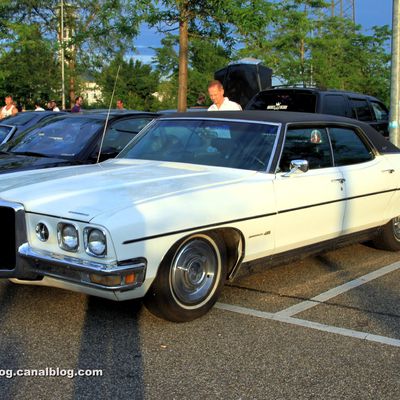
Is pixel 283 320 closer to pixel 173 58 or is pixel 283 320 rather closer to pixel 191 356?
pixel 191 356

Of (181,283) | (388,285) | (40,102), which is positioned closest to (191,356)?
(181,283)

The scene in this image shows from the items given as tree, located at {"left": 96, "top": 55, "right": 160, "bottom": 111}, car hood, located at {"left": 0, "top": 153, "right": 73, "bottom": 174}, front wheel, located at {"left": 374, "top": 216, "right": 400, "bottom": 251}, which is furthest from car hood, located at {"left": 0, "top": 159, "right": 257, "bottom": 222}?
tree, located at {"left": 96, "top": 55, "right": 160, "bottom": 111}

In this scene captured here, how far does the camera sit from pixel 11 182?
456 centimetres

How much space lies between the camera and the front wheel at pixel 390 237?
634 cm

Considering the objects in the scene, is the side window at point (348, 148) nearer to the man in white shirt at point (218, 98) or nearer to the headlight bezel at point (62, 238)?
the man in white shirt at point (218, 98)

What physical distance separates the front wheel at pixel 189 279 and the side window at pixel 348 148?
1869 mm

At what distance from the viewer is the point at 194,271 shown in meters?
4.30

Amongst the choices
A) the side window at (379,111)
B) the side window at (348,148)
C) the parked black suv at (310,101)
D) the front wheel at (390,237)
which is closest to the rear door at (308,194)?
the side window at (348,148)

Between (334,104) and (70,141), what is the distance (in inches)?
226

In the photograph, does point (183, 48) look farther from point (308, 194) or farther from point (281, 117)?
point (308, 194)

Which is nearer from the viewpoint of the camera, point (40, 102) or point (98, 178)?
point (98, 178)

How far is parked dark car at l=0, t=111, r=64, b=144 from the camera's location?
9039 millimetres

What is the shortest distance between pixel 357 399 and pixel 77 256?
6.21 ft

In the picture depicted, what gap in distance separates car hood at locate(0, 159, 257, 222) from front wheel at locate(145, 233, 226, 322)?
406 mm
